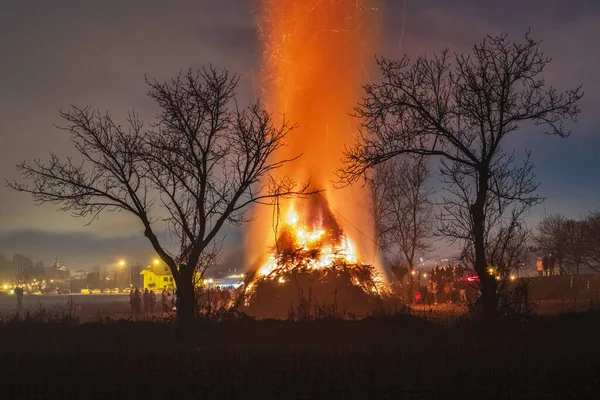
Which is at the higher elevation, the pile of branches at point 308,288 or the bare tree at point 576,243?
the bare tree at point 576,243

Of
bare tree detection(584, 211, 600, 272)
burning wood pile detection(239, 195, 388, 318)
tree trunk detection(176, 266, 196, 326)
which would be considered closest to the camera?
tree trunk detection(176, 266, 196, 326)

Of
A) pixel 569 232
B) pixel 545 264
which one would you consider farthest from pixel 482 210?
pixel 569 232

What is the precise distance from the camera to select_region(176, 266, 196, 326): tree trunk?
16.2 m

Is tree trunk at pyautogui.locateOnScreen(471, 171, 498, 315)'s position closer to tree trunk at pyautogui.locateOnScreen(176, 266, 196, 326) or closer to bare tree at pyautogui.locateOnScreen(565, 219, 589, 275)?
tree trunk at pyautogui.locateOnScreen(176, 266, 196, 326)

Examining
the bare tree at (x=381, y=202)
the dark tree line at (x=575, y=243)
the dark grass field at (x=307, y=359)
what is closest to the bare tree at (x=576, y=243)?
the dark tree line at (x=575, y=243)

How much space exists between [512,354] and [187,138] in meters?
11.3

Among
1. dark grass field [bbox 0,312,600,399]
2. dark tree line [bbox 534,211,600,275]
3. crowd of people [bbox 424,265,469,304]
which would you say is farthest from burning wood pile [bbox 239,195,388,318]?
dark tree line [bbox 534,211,600,275]

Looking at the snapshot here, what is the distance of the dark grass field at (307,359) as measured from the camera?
852cm

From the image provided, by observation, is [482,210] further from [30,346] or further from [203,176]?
[30,346]

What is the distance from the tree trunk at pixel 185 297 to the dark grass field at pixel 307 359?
424 mm

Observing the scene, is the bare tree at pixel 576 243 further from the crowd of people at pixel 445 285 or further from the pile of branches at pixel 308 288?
the pile of branches at pixel 308 288

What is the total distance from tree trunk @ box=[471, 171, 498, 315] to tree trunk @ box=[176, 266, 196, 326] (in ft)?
27.9

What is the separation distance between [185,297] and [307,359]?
638 centimetres

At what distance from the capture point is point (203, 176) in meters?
17.6
